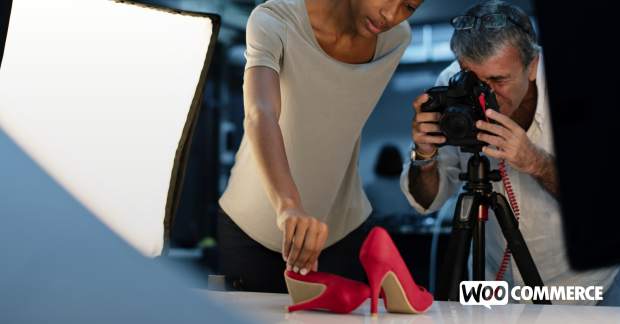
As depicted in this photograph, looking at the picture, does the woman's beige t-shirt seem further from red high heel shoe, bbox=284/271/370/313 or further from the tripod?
red high heel shoe, bbox=284/271/370/313

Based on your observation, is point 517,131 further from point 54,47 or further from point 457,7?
point 457,7

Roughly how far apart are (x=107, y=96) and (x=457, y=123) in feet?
2.06

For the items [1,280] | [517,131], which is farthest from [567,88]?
[1,280]

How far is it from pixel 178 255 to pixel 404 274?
349cm

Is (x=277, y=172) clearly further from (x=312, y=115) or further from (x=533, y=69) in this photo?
(x=533, y=69)

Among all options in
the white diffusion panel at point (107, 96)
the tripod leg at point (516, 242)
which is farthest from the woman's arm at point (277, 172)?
the tripod leg at point (516, 242)

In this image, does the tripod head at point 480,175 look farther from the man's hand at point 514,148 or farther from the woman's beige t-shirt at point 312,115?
the woman's beige t-shirt at point 312,115

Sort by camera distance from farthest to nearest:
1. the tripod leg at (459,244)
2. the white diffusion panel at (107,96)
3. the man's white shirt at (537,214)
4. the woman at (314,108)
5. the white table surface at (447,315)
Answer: the man's white shirt at (537,214) < the tripod leg at (459,244) < the woman at (314,108) < the white diffusion panel at (107,96) < the white table surface at (447,315)

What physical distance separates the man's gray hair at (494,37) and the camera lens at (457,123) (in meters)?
0.12

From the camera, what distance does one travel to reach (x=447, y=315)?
0.90 m

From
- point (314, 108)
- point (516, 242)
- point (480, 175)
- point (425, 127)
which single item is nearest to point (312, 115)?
point (314, 108)

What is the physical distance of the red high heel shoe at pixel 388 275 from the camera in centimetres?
84

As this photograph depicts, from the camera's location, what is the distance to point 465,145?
1.42 m

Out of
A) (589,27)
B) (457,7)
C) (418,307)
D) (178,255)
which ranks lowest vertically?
(178,255)
